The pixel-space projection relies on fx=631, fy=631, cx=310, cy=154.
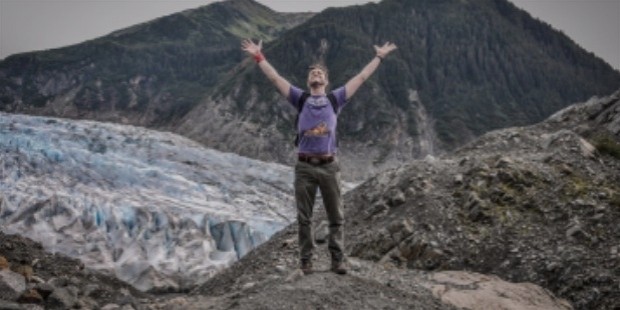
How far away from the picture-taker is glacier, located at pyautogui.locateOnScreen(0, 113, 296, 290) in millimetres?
26406

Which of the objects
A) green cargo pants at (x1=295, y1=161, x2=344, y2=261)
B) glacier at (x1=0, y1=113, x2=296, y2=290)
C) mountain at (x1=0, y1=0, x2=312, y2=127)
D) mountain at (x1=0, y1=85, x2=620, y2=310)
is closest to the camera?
green cargo pants at (x1=295, y1=161, x2=344, y2=261)

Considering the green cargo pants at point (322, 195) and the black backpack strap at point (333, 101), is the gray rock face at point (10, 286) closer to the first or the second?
the green cargo pants at point (322, 195)

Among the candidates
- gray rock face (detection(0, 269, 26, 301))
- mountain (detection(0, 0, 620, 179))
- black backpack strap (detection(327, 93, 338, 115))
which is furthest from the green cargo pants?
mountain (detection(0, 0, 620, 179))

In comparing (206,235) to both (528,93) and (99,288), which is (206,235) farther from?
(528,93)

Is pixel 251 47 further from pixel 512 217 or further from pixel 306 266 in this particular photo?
pixel 512 217

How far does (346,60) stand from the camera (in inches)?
3501

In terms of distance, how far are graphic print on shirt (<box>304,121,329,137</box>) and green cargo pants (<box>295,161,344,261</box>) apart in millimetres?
321

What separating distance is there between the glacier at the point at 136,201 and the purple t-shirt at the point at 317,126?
1919 cm

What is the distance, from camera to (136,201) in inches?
1201

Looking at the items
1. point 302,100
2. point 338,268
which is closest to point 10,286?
point 338,268

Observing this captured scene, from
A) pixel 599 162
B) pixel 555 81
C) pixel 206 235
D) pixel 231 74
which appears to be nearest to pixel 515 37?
pixel 555 81

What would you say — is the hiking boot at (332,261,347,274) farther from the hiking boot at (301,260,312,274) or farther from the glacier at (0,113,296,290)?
the glacier at (0,113,296,290)

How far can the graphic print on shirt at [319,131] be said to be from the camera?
648 cm

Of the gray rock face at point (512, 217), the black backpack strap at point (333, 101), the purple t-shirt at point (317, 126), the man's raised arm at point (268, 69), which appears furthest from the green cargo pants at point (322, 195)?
the gray rock face at point (512, 217)
